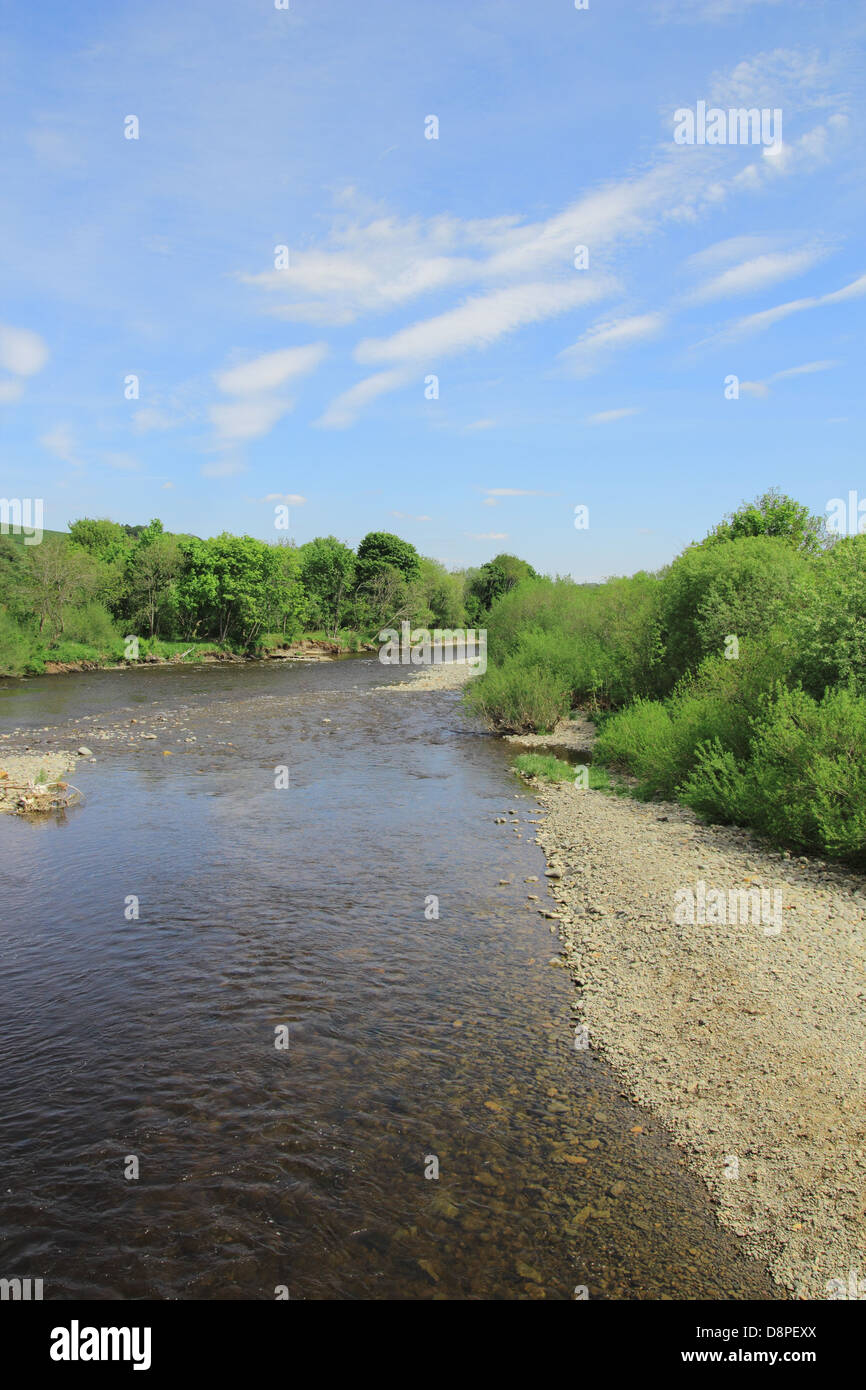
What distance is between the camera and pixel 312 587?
3834 inches

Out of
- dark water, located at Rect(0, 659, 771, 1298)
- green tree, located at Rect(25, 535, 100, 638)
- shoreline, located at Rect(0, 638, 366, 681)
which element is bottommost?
dark water, located at Rect(0, 659, 771, 1298)

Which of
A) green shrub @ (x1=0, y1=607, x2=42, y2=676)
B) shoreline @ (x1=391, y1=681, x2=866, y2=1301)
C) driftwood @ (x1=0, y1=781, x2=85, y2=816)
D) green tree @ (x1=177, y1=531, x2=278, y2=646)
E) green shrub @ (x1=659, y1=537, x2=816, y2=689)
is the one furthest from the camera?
green tree @ (x1=177, y1=531, x2=278, y2=646)

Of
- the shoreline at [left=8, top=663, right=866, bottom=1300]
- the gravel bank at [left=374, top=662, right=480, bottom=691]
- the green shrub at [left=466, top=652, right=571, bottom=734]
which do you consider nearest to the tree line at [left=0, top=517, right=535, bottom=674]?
the gravel bank at [left=374, top=662, right=480, bottom=691]

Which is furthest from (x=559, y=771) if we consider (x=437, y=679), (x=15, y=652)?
(x=15, y=652)

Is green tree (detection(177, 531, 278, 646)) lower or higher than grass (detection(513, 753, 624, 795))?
higher

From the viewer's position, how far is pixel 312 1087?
8930mm

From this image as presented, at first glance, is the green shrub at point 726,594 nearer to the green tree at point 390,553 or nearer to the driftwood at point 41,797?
the driftwood at point 41,797

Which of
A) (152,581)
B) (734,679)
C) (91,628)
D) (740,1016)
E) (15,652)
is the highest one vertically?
(152,581)
